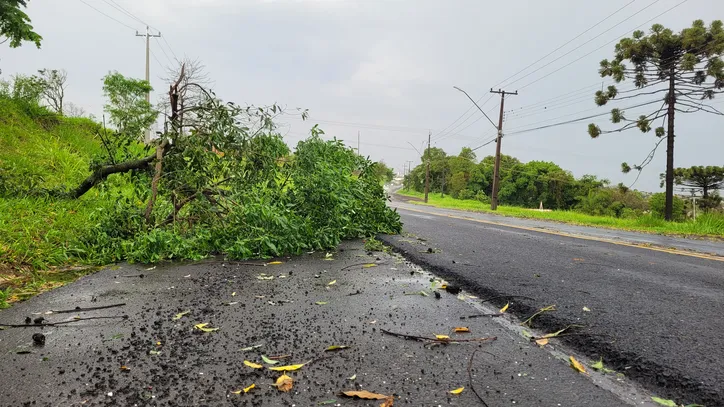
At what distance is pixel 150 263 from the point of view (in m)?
4.33

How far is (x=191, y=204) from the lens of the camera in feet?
16.8

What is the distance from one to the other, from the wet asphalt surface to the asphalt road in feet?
0.82

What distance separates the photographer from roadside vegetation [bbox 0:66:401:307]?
4.46m

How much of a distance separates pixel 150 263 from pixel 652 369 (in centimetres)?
418

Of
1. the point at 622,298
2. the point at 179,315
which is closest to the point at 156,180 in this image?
the point at 179,315

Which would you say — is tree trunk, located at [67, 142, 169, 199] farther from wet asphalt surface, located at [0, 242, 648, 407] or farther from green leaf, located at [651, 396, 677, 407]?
green leaf, located at [651, 396, 677, 407]

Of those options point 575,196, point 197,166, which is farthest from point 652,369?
point 575,196

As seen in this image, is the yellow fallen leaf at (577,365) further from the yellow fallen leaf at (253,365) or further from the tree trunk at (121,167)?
the tree trunk at (121,167)

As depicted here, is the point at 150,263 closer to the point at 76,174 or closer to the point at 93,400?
the point at 93,400

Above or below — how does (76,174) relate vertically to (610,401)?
above

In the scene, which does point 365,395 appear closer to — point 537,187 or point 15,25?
point 15,25

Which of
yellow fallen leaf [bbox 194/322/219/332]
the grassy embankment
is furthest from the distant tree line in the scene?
yellow fallen leaf [bbox 194/322/219/332]

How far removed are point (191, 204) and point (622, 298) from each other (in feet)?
14.5

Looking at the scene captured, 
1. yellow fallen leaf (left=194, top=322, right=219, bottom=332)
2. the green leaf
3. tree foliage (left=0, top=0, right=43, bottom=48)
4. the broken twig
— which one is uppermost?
tree foliage (left=0, top=0, right=43, bottom=48)
